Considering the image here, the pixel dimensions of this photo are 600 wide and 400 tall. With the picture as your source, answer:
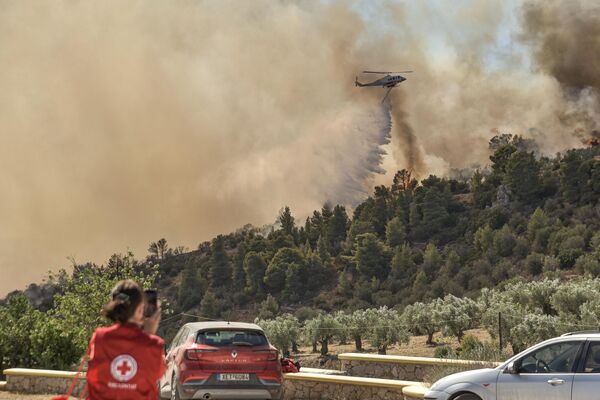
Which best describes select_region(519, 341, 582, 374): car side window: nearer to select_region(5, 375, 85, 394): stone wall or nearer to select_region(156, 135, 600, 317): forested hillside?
select_region(5, 375, 85, 394): stone wall

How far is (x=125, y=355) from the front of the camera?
219 inches

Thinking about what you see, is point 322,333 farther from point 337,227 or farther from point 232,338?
point 337,227

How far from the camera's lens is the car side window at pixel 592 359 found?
1088 centimetres

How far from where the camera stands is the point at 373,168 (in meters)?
117

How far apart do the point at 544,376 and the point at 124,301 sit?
7.27 meters

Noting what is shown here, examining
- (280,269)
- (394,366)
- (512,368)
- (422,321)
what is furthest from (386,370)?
(280,269)

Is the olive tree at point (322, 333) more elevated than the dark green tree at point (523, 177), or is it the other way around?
the dark green tree at point (523, 177)

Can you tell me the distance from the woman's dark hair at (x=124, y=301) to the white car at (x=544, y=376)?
7103mm

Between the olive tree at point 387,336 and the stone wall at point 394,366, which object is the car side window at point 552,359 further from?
the olive tree at point 387,336

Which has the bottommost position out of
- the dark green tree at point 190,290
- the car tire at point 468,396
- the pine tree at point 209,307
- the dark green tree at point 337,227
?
the car tire at point 468,396

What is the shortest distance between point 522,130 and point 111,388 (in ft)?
442

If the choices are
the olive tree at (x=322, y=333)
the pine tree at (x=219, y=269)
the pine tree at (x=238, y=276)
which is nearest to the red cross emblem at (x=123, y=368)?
the olive tree at (x=322, y=333)

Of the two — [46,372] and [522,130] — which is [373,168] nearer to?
[522,130]

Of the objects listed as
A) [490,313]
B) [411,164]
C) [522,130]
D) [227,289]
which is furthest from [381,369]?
[522,130]
